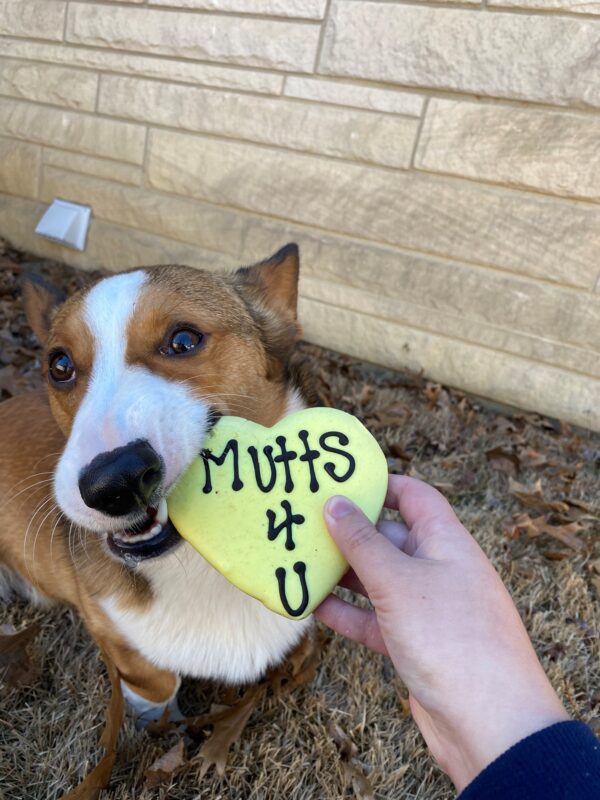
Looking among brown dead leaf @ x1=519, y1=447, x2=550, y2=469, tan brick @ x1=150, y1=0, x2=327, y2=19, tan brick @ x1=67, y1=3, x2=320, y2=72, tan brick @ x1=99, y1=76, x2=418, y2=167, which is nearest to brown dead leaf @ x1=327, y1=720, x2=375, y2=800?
brown dead leaf @ x1=519, y1=447, x2=550, y2=469

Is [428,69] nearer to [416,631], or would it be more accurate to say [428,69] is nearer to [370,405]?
[370,405]

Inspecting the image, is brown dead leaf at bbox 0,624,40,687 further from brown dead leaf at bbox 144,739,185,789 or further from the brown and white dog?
brown dead leaf at bbox 144,739,185,789

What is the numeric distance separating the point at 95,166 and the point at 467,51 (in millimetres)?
3164

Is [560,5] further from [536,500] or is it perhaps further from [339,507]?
[339,507]

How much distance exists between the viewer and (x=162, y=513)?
151 centimetres

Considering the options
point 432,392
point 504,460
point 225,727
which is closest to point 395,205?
point 432,392

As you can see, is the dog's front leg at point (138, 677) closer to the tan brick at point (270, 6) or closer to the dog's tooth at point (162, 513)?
the dog's tooth at point (162, 513)

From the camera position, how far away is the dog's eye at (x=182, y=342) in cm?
177

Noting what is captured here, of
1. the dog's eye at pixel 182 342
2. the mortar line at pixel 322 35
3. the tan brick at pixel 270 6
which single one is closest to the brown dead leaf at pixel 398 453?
the dog's eye at pixel 182 342

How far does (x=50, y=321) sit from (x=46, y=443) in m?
0.49

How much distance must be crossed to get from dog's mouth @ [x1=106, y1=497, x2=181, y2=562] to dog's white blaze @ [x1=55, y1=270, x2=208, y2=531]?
10 centimetres

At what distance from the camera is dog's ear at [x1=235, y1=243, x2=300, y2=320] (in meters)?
A: 2.32

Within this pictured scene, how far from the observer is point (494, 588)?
52.3 inches

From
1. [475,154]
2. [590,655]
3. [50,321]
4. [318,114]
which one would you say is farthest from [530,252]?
[50,321]
